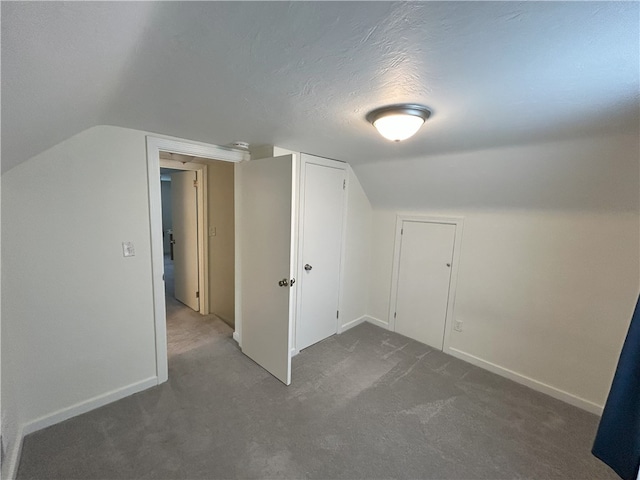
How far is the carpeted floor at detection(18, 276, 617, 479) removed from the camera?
1549mm

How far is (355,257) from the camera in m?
3.33

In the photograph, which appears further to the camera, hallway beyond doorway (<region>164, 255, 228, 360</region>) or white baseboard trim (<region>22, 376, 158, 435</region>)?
hallway beyond doorway (<region>164, 255, 228, 360</region>)

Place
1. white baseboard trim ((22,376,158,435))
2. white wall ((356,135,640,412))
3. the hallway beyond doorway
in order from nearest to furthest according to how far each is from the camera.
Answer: white baseboard trim ((22,376,158,435))
white wall ((356,135,640,412))
the hallway beyond doorway

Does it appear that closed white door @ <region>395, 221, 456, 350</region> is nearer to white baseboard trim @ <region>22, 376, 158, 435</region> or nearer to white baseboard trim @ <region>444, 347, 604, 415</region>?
white baseboard trim @ <region>444, 347, 604, 415</region>

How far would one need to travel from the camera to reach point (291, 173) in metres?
→ 2.04

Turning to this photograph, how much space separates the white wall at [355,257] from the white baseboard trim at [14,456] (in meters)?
2.66

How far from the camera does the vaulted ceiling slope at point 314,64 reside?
2.35ft

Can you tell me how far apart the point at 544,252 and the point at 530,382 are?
117 centimetres

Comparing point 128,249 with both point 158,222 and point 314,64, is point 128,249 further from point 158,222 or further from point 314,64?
point 314,64

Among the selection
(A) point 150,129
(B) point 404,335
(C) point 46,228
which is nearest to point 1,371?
(C) point 46,228

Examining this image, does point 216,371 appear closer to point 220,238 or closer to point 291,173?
point 220,238

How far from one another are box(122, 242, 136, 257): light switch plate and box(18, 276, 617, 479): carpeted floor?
113 cm

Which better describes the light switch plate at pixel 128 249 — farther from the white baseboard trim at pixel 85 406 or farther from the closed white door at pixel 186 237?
the closed white door at pixel 186 237

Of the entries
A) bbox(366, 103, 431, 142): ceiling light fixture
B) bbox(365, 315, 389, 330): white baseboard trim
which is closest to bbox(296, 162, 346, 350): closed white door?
bbox(365, 315, 389, 330): white baseboard trim
